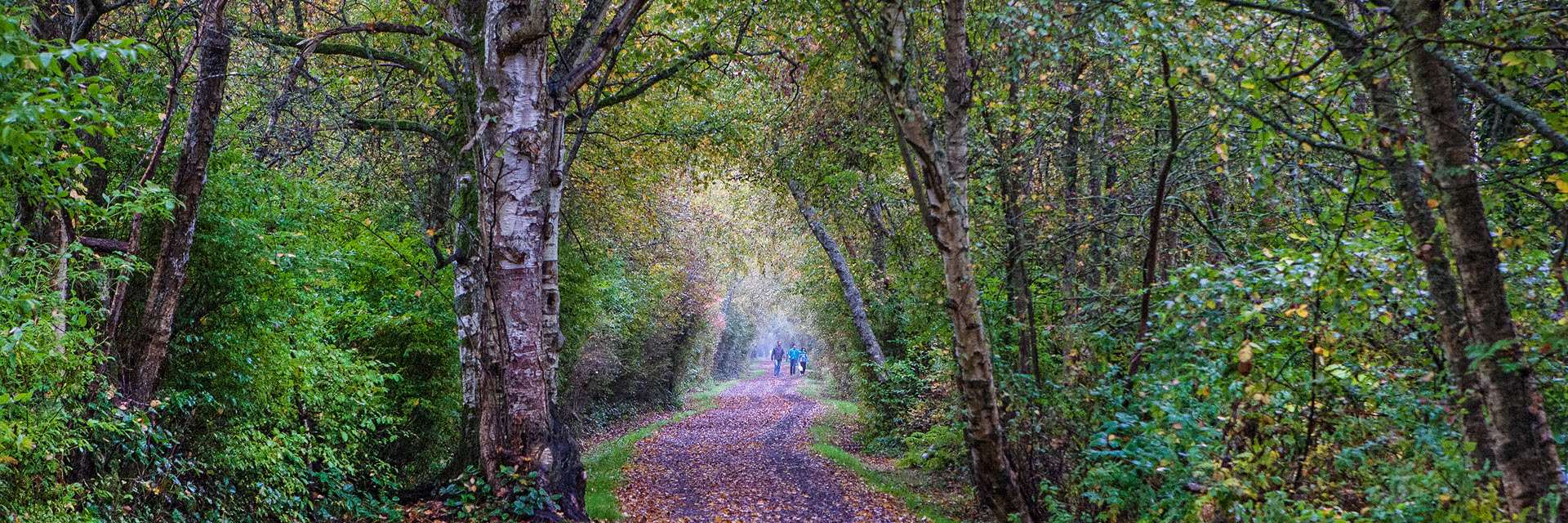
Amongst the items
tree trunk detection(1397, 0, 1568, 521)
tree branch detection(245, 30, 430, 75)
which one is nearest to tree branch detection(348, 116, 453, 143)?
tree branch detection(245, 30, 430, 75)

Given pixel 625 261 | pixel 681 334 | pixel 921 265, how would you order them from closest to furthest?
pixel 921 265 < pixel 625 261 < pixel 681 334

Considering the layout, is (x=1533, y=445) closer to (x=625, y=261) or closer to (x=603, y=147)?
(x=603, y=147)

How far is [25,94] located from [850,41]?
5.32 meters

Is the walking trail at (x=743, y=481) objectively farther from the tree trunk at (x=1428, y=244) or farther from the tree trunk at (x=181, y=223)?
the tree trunk at (x=1428, y=244)

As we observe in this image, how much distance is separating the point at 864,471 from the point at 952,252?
8550 millimetres

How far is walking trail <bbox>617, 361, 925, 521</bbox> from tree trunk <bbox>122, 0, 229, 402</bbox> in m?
4.83

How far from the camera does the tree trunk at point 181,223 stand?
17.4 ft

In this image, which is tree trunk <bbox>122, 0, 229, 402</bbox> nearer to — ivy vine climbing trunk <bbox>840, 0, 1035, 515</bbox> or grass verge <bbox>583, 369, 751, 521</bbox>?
grass verge <bbox>583, 369, 751, 521</bbox>

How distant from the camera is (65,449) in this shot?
14.1 feet

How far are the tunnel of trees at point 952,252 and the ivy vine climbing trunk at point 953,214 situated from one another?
0.11 ft

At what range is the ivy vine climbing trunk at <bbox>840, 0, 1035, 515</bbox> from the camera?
17.8ft

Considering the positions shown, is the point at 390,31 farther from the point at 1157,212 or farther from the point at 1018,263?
the point at 1157,212

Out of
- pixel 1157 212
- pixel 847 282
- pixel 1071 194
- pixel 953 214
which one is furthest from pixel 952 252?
pixel 847 282

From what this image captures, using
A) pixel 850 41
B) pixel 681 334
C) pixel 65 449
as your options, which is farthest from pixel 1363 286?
pixel 681 334
